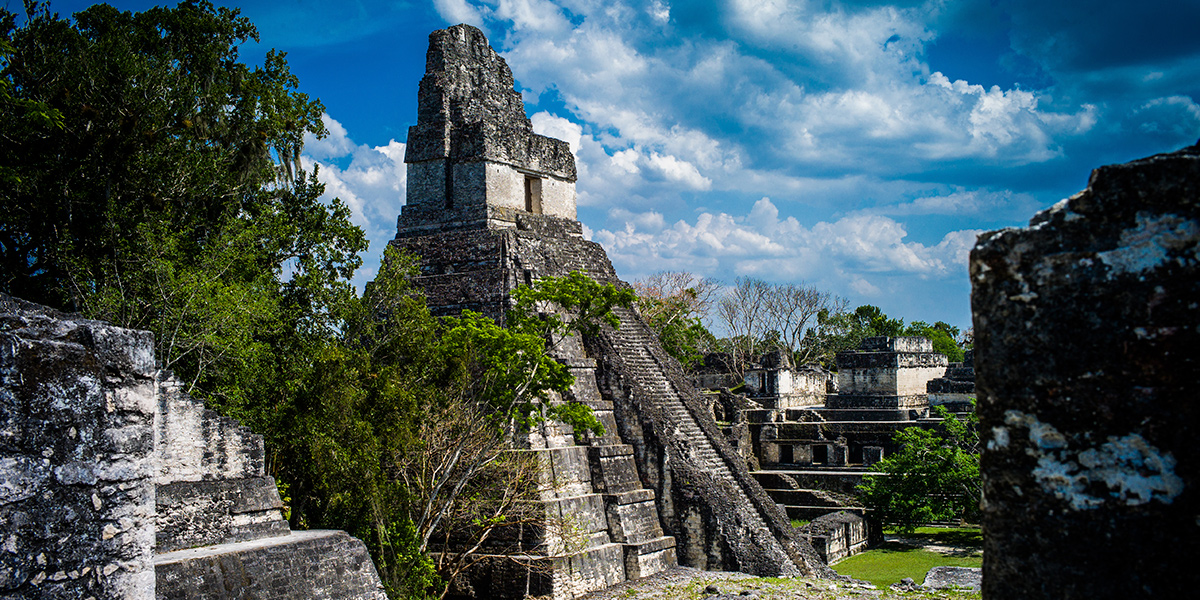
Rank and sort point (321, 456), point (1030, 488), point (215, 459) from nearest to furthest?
point (1030, 488) → point (215, 459) → point (321, 456)

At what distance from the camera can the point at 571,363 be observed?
45.4 ft

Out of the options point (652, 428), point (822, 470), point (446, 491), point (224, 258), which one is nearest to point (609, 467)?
point (652, 428)

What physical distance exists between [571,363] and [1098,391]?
12.0 m

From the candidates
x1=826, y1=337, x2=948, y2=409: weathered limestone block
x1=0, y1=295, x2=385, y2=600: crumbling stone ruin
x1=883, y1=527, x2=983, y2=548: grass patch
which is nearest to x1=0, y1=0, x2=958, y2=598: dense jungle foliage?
x1=0, y1=295, x2=385, y2=600: crumbling stone ruin

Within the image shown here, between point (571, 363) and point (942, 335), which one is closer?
point (571, 363)

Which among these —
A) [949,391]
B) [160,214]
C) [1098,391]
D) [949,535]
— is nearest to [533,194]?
[160,214]

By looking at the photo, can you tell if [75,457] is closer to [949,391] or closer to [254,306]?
[254,306]

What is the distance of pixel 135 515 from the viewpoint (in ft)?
11.7

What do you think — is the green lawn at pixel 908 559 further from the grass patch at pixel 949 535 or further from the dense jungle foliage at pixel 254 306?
the dense jungle foliage at pixel 254 306

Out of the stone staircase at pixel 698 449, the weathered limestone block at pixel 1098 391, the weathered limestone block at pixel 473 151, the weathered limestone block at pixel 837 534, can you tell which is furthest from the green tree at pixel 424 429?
the weathered limestone block at pixel 1098 391

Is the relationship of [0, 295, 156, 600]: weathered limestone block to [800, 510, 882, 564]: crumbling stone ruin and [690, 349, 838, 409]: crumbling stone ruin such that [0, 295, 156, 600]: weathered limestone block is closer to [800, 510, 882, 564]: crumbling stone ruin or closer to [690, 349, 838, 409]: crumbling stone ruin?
[800, 510, 882, 564]: crumbling stone ruin

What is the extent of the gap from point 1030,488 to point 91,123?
1279 centimetres

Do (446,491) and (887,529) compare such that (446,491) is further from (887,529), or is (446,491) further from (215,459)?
(887,529)

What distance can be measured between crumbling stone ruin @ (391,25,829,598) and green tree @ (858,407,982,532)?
3727 mm
